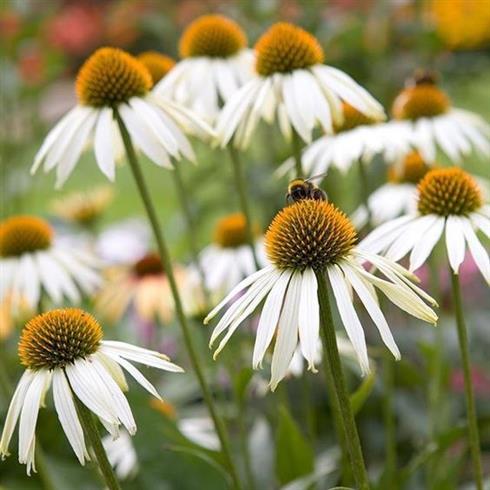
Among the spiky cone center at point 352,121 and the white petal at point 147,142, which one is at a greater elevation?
the white petal at point 147,142

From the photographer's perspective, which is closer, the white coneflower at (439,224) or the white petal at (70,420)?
A: the white petal at (70,420)

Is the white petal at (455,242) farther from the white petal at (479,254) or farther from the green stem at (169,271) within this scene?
the green stem at (169,271)

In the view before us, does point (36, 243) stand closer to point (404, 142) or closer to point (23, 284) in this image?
point (23, 284)

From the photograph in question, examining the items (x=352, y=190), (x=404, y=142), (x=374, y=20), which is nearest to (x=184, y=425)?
(x=404, y=142)

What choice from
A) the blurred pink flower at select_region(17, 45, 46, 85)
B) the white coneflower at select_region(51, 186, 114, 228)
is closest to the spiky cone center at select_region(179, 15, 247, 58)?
the white coneflower at select_region(51, 186, 114, 228)

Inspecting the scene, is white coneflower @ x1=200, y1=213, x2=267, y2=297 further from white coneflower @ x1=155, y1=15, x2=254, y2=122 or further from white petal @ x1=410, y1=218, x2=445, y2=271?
white petal @ x1=410, y1=218, x2=445, y2=271

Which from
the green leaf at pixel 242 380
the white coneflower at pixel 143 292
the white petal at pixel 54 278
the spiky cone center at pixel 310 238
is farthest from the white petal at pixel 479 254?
the white coneflower at pixel 143 292

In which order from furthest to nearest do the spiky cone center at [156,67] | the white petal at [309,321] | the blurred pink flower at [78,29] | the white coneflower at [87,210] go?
the blurred pink flower at [78,29] → the white coneflower at [87,210] → the spiky cone center at [156,67] → the white petal at [309,321]

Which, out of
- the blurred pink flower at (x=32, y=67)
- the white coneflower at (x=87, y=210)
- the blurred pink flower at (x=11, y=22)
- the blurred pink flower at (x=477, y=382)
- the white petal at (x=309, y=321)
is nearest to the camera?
the white petal at (x=309, y=321)

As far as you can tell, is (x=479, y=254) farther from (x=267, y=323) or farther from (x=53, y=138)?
(x=53, y=138)
